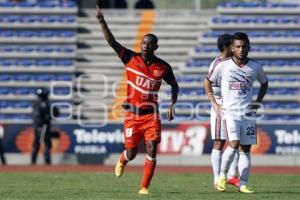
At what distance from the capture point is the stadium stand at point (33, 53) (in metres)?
28.8

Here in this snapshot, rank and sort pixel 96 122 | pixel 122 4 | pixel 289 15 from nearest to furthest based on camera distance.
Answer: pixel 96 122 → pixel 289 15 → pixel 122 4

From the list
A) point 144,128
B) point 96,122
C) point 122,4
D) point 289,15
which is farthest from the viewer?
point 122,4

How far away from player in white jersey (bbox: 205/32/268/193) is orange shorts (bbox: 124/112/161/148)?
0.98 m

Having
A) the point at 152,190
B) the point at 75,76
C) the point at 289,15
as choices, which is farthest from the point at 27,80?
the point at 152,190

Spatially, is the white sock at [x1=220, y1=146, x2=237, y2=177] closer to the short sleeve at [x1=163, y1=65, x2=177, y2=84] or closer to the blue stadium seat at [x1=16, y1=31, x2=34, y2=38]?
the short sleeve at [x1=163, y1=65, x2=177, y2=84]

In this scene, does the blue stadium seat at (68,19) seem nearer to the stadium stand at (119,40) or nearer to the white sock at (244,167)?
the stadium stand at (119,40)

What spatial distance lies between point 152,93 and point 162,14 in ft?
62.9

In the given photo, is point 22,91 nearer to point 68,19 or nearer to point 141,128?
point 68,19

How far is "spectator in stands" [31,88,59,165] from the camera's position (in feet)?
79.7

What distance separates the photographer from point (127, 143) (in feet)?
43.0

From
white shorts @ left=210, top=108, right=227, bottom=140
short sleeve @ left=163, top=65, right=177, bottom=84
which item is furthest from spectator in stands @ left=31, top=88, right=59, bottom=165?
short sleeve @ left=163, top=65, right=177, bottom=84

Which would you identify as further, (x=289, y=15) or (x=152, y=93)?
(x=289, y=15)

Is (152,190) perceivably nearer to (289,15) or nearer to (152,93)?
(152,93)

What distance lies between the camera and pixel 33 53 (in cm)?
3023
